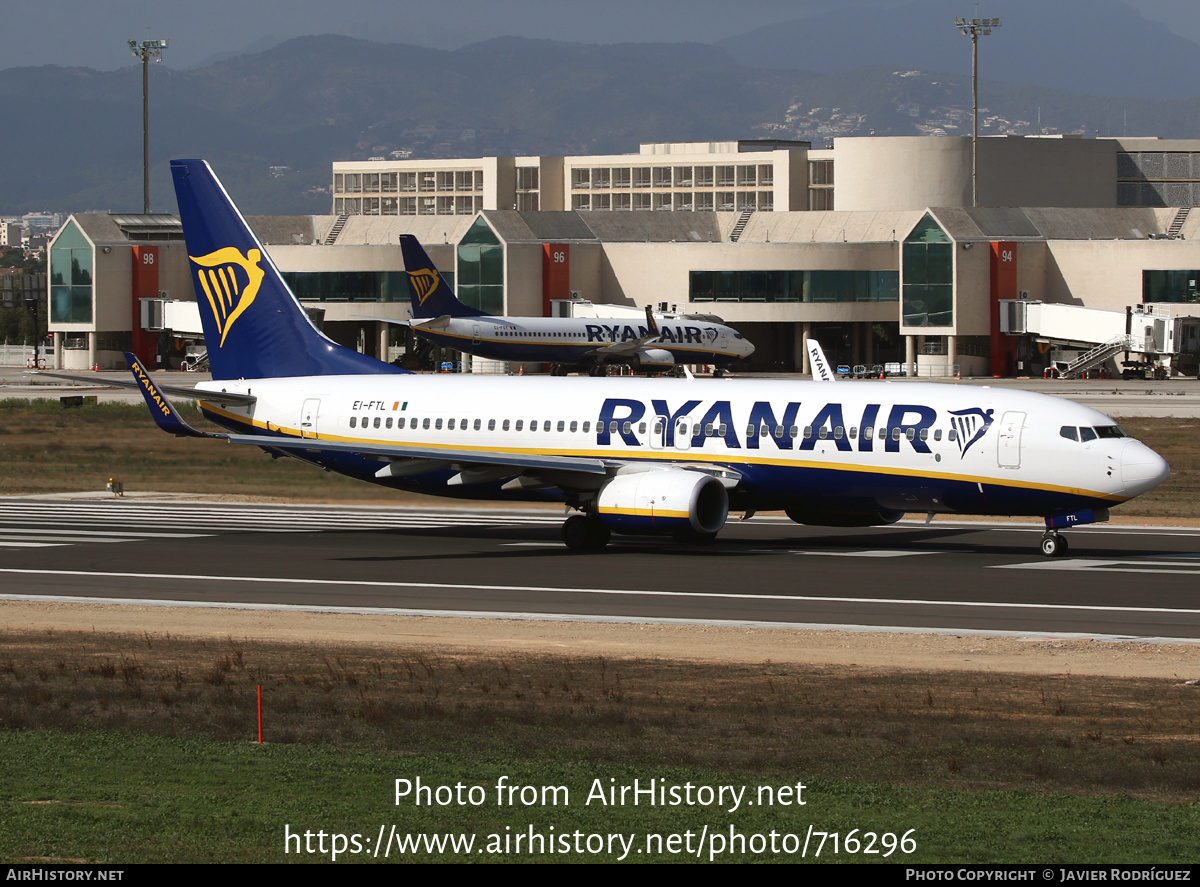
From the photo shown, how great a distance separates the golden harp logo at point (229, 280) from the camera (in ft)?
152

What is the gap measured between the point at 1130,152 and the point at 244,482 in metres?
158

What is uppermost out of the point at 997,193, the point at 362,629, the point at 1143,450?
the point at 997,193

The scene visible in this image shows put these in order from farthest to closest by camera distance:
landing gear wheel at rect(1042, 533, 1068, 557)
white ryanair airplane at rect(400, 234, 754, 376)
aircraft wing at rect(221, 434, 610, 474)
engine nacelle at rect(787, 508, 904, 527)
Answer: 1. white ryanair airplane at rect(400, 234, 754, 376)
2. engine nacelle at rect(787, 508, 904, 527)
3. aircraft wing at rect(221, 434, 610, 474)
4. landing gear wheel at rect(1042, 533, 1068, 557)

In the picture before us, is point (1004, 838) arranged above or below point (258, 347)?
below

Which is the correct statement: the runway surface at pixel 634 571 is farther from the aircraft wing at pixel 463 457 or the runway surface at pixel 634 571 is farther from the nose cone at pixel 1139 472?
the aircraft wing at pixel 463 457

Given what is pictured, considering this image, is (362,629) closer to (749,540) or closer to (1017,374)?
(749,540)

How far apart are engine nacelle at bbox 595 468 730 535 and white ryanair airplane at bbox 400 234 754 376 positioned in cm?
7820

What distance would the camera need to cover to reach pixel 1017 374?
134 metres

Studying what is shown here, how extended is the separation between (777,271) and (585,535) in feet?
343

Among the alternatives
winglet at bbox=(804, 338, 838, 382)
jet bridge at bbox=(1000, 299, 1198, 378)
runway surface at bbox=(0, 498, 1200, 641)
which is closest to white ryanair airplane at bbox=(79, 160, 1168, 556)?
runway surface at bbox=(0, 498, 1200, 641)

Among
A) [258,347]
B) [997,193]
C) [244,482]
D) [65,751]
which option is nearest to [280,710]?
[65,751]

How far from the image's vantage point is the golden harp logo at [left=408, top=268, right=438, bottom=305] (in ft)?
381

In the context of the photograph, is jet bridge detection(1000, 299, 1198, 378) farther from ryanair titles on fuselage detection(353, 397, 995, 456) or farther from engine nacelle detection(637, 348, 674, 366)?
ryanair titles on fuselage detection(353, 397, 995, 456)
